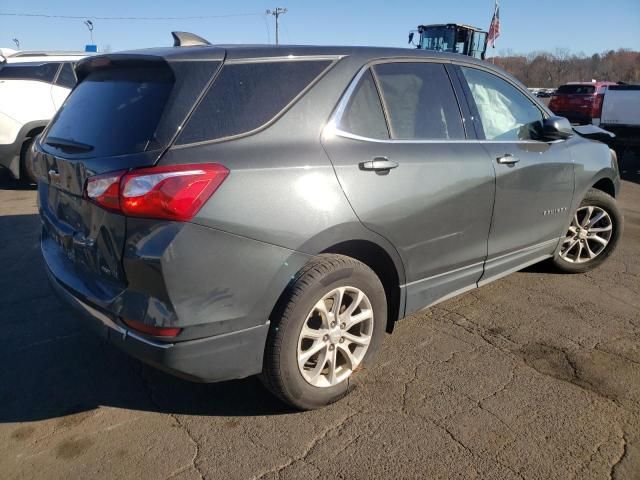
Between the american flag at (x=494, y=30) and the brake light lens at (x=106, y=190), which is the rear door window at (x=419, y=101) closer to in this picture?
the brake light lens at (x=106, y=190)

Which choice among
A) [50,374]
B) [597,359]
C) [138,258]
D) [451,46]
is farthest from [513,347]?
[451,46]

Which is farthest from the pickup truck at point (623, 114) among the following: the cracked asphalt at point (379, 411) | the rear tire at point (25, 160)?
the rear tire at point (25, 160)

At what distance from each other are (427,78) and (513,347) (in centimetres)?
176

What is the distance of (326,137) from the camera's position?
8.37 ft

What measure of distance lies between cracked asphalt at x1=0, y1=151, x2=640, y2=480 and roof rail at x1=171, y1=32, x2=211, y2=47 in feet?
6.12

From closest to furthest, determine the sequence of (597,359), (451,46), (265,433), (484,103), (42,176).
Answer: (265,433), (42,176), (597,359), (484,103), (451,46)

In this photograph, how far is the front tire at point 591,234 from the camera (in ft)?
14.6

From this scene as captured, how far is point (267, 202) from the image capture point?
7.45ft

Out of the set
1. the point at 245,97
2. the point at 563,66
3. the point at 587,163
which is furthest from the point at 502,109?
the point at 563,66

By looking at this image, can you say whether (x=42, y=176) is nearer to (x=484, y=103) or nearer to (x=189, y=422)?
(x=189, y=422)

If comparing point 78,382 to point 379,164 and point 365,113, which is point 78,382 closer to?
point 379,164

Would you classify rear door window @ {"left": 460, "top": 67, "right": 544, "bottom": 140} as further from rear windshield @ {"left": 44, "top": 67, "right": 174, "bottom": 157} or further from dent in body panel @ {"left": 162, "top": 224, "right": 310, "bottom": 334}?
rear windshield @ {"left": 44, "top": 67, "right": 174, "bottom": 157}

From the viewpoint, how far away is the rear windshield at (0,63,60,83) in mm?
7582

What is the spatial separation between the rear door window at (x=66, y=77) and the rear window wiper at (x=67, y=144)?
5.91 metres
